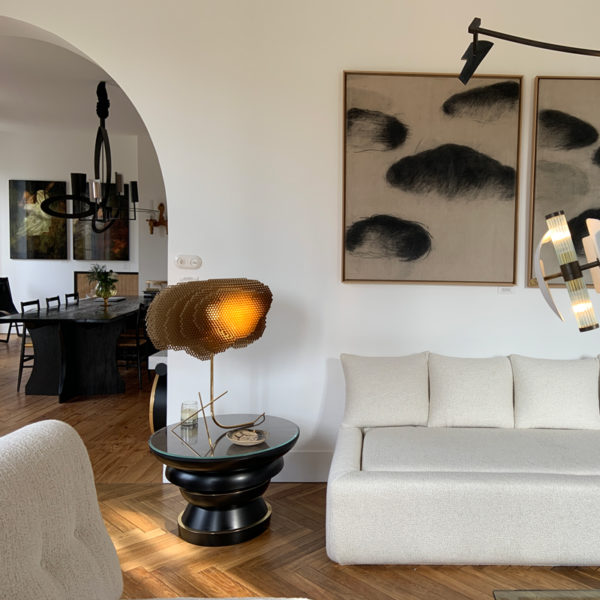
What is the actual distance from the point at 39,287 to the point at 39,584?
939 cm

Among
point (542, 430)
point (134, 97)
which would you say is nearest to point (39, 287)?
point (134, 97)

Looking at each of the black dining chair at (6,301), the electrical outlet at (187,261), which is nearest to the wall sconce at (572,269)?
the electrical outlet at (187,261)

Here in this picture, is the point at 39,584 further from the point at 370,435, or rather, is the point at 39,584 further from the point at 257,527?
the point at 370,435

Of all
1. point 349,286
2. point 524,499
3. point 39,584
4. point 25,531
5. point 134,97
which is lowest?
point 524,499

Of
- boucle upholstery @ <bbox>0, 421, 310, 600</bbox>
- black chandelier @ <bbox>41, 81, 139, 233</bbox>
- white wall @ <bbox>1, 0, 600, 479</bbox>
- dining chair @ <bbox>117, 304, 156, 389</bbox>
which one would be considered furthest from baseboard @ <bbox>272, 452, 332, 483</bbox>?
dining chair @ <bbox>117, 304, 156, 389</bbox>

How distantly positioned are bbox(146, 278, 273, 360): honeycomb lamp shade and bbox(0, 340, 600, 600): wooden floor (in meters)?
0.98

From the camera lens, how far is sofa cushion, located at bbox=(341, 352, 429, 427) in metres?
3.39

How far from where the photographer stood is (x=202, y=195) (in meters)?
3.73

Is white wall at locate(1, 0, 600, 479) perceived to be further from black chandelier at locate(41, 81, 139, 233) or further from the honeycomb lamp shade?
black chandelier at locate(41, 81, 139, 233)

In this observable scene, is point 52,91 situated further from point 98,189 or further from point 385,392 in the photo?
point 385,392

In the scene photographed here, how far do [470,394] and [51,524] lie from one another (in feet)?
8.42

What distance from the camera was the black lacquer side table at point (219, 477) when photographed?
2.76 meters

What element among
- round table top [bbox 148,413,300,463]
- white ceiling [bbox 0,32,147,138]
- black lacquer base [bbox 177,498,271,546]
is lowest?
black lacquer base [bbox 177,498,271,546]

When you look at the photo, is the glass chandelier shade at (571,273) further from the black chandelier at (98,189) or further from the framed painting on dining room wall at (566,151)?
the black chandelier at (98,189)
